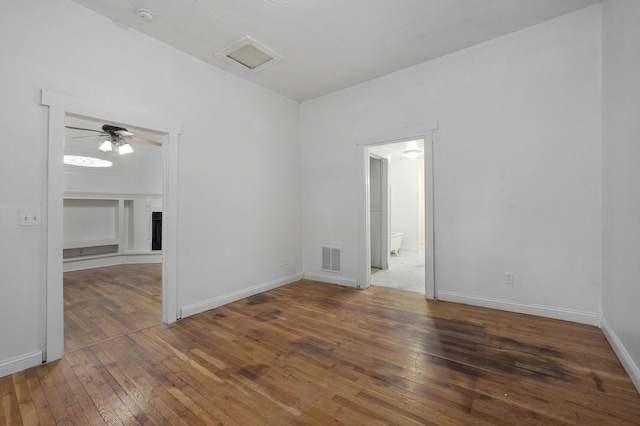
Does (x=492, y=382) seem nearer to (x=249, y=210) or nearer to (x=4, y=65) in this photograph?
(x=249, y=210)

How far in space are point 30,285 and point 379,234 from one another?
4.69 metres

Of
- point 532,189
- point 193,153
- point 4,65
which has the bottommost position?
point 532,189

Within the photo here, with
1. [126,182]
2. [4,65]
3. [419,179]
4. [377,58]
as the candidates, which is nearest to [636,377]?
[377,58]

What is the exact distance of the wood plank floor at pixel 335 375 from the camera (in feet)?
5.21

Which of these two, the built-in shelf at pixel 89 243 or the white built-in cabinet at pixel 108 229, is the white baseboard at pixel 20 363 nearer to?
the white built-in cabinet at pixel 108 229

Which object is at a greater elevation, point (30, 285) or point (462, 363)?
point (30, 285)

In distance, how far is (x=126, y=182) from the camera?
6.49 metres

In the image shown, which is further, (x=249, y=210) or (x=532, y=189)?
(x=249, y=210)

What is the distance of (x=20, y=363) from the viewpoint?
80.8 inches

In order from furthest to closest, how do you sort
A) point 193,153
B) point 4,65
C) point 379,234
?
point 379,234
point 193,153
point 4,65

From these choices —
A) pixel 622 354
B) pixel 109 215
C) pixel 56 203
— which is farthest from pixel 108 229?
pixel 622 354

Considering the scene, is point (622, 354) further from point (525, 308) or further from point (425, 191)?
point (425, 191)

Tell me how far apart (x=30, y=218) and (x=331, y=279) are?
3.44 m

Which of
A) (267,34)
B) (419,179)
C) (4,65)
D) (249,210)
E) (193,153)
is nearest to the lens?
(4,65)
